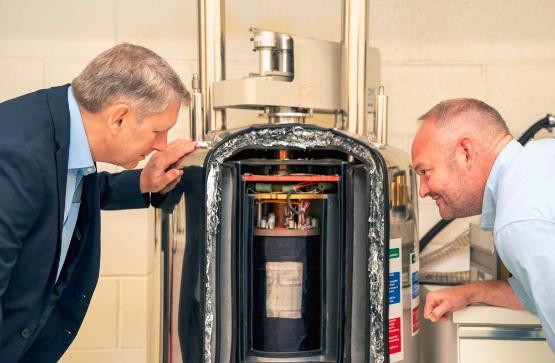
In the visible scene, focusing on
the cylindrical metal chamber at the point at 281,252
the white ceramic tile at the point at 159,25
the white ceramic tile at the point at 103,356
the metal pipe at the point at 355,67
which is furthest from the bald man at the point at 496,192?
the white ceramic tile at the point at 103,356

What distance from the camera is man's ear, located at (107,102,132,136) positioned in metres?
1.33

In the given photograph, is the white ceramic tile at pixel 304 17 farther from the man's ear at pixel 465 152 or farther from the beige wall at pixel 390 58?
the man's ear at pixel 465 152

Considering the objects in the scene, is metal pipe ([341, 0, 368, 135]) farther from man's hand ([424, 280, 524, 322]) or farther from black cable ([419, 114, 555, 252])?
black cable ([419, 114, 555, 252])

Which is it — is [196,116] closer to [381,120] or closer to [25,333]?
[381,120]

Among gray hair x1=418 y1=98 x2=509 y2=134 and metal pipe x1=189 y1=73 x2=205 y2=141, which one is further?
metal pipe x1=189 y1=73 x2=205 y2=141

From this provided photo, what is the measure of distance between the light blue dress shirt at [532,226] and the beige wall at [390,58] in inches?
36.0

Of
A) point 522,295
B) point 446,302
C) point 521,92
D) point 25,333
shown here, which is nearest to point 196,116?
point 25,333

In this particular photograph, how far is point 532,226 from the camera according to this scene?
1.10m

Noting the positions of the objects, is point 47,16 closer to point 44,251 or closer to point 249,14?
point 249,14

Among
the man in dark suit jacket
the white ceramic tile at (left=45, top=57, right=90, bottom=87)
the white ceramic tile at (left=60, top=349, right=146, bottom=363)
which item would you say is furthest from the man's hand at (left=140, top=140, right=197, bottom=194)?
the white ceramic tile at (left=60, top=349, right=146, bottom=363)

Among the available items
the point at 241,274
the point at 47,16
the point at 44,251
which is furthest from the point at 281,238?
the point at 47,16

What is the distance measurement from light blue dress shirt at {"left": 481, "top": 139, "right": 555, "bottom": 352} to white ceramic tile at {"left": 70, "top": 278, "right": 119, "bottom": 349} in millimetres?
1316

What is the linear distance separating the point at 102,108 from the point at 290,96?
17.0 inches

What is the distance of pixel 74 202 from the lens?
57.1 inches
